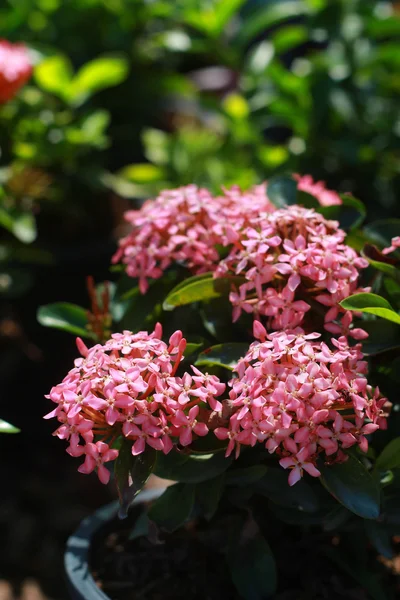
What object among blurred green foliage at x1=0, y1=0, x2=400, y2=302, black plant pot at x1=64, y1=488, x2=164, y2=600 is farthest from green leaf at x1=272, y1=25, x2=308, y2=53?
black plant pot at x1=64, y1=488, x2=164, y2=600

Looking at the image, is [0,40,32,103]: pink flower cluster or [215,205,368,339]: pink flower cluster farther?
[0,40,32,103]: pink flower cluster

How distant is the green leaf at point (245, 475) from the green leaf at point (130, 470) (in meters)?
0.16

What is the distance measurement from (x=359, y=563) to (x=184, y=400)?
0.49 meters

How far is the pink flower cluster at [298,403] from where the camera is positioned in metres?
1.00

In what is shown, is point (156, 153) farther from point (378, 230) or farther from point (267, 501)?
point (267, 501)

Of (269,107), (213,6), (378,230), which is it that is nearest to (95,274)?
(269,107)

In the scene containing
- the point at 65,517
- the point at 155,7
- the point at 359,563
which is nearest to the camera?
the point at 359,563

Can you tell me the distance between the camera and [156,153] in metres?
2.84

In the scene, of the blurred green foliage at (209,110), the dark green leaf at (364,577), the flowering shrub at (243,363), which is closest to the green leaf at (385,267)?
the flowering shrub at (243,363)

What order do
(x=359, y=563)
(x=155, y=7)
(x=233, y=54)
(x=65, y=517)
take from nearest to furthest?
(x=359, y=563)
(x=65, y=517)
(x=233, y=54)
(x=155, y=7)

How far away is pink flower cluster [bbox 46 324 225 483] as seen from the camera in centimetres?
101

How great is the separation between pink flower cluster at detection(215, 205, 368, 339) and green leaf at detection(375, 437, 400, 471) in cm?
16

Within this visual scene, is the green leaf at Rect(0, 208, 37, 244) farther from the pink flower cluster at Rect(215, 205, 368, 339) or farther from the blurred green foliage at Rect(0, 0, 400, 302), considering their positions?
the pink flower cluster at Rect(215, 205, 368, 339)

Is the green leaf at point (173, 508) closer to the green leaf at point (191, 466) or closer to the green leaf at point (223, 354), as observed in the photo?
the green leaf at point (191, 466)
